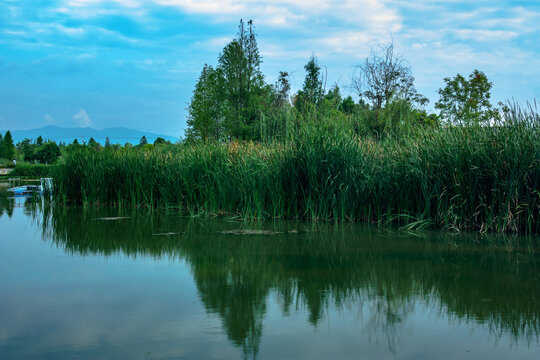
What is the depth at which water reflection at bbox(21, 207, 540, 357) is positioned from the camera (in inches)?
135

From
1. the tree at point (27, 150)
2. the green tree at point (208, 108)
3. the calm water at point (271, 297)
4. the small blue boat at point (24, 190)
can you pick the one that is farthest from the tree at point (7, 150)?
the calm water at point (271, 297)

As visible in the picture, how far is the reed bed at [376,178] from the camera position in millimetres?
7250

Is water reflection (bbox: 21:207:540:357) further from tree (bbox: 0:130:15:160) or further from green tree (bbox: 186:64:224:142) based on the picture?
tree (bbox: 0:130:15:160)

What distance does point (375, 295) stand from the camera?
3.98 metres

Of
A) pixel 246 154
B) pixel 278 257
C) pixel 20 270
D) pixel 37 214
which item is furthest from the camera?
pixel 37 214

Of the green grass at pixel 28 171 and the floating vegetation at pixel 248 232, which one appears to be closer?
the floating vegetation at pixel 248 232

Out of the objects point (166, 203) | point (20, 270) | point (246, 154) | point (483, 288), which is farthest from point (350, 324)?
point (166, 203)

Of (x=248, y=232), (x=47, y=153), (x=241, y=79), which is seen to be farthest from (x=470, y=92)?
(x=47, y=153)

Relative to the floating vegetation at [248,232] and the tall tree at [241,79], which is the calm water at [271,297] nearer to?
the floating vegetation at [248,232]

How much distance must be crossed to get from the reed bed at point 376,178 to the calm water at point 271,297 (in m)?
0.83

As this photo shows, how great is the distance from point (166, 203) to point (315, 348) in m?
8.64

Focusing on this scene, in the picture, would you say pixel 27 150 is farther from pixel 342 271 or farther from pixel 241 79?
pixel 342 271

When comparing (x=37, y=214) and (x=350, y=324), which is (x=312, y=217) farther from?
(x=37, y=214)

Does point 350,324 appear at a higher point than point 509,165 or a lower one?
lower
